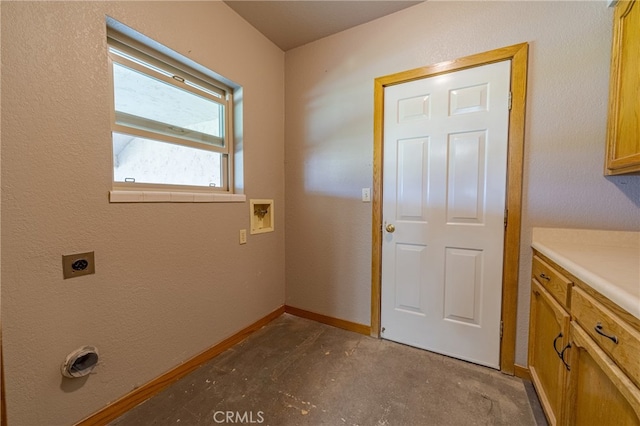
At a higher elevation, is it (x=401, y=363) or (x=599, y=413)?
(x=599, y=413)

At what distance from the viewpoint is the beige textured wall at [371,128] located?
1.38 meters

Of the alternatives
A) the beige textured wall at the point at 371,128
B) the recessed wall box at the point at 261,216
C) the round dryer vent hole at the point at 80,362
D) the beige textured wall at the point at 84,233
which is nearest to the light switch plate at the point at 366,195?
the beige textured wall at the point at 371,128

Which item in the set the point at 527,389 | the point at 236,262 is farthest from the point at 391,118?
the point at 527,389

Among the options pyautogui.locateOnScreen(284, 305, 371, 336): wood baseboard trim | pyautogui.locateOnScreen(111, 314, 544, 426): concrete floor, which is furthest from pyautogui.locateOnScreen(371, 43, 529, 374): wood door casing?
pyautogui.locateOnScreen(284, 305, 371, 336): wood baseboard trim

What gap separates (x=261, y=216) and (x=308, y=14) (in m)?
1.64

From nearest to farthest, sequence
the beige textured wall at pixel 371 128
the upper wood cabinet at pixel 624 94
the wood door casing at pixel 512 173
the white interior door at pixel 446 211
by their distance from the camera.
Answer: the upper wood cabinet at pixel 624 94
the beige textured wall at pixel 371 128
the wood door casing at pixel 512 173
the white interior door at pixel 446 211

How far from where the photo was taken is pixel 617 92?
124 centimetres

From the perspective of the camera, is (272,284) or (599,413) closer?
(599,413)

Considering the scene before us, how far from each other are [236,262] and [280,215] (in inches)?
25.1

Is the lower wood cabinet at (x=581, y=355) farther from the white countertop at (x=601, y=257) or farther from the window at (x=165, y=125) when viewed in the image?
the window at (x=165, y=125)

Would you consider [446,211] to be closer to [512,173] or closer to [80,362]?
[512,173]

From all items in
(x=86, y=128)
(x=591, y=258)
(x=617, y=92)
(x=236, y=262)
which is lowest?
(x=236, y=262)

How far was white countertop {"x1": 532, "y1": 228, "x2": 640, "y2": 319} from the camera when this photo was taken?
2.24ft

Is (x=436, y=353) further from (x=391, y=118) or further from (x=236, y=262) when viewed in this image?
(x=391, y=118)
